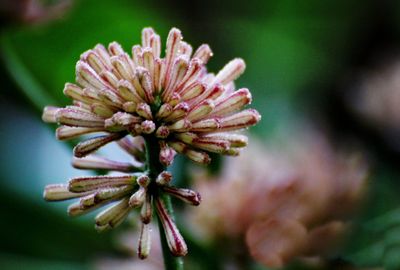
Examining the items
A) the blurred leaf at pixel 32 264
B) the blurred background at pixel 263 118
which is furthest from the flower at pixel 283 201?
the blurred leaf at pixel 32 264

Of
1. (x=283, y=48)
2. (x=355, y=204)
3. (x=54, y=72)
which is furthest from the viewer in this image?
(x=283, y=48)

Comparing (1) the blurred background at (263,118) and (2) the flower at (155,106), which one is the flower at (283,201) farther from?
(2) the flower at (155,106)

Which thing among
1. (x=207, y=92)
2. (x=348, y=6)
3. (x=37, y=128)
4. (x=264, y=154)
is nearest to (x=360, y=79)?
(x=264, y=154)

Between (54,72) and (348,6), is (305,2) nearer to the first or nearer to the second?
(348,6)

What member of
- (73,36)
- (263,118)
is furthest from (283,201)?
(73,36)

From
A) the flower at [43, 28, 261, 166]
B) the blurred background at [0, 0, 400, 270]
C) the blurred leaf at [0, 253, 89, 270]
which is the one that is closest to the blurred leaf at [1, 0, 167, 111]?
the blurred background at [0, 0, 400, 270]

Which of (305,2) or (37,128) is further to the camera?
(305,2)

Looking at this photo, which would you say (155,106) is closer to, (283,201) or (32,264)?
(283,201)
